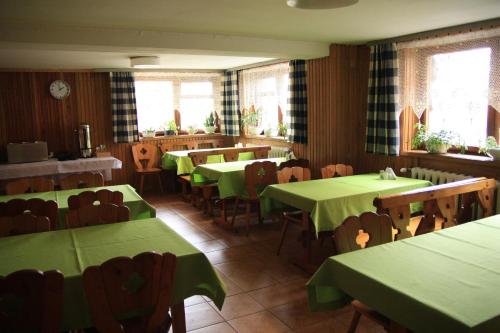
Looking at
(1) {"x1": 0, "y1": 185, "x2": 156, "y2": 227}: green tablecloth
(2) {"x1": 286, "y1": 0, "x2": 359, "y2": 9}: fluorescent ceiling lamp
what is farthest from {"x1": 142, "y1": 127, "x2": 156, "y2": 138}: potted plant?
(2) {"x1": 286, "y1": 0, "x2": 359, "y2": 9}: fluorescent ceiling lamp

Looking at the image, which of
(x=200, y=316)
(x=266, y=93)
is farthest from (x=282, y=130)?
(x=200, y=316)

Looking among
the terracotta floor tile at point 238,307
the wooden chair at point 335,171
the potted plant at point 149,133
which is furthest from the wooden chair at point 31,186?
the potted plant at point 149,133

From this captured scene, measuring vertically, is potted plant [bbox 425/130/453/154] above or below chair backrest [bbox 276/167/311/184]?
above

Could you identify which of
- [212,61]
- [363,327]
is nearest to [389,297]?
[363,327]

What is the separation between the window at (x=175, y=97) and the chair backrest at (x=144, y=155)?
448 mm

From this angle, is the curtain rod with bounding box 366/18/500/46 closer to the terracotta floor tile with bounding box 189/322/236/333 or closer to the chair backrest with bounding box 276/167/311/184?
the chair backrest with bounding box 276/167/311/184

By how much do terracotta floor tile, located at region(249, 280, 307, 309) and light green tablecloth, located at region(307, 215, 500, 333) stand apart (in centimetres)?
103

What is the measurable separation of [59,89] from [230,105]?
289cm

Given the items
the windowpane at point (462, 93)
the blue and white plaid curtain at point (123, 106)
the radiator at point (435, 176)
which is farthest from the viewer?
the blue and white plaid curtain at point (123, 106)

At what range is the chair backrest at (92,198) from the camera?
3197 mm

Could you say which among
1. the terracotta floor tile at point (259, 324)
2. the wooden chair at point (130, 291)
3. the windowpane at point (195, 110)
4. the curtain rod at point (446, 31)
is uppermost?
the curtain rod at point (446, 31)

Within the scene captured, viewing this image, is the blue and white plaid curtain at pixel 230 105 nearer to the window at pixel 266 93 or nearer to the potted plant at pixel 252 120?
the window at pixel 266 93

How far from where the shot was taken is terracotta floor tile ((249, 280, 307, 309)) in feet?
10.3

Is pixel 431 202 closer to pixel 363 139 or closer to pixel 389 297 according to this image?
pixel 389 297
